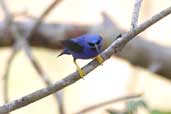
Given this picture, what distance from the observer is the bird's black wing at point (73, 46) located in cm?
52

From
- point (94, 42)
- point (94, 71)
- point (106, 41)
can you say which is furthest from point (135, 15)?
point (94, 71)

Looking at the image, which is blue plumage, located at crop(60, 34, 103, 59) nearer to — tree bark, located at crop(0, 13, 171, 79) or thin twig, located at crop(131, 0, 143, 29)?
thin twig, located at crop(131, 0, 143, 29)

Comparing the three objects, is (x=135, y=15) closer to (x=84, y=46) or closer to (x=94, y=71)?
(x=84, y=46)

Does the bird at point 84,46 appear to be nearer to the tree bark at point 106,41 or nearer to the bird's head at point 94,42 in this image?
the bird's head at point 94,42

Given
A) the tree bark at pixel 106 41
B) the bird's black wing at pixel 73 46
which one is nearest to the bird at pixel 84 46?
the bird's black wing at pixel 73 46

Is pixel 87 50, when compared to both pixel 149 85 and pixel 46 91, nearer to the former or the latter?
pixel 46 91

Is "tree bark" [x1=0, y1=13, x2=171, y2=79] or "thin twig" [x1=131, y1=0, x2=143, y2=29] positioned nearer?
"thin twig" [x1=131, y1=0, x2=143, y2=29]

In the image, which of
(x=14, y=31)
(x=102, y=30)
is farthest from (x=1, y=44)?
(x=102, y=30)

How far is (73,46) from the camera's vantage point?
0.53m

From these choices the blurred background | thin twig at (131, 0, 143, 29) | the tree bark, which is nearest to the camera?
thin twig at (131, 0, 143, 29)

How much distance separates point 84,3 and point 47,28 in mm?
543

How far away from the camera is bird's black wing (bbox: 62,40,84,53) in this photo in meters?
0.52

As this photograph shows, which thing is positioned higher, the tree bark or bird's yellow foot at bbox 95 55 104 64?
the tree bark

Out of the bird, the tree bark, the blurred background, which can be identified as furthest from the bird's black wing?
the blurred background
